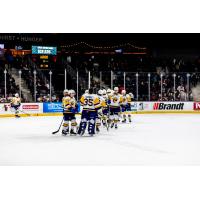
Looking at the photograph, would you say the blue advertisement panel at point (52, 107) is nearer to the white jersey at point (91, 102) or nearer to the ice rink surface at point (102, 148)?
the ice rink surface at point (102, 148)

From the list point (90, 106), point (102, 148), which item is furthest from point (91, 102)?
point (102, 148)

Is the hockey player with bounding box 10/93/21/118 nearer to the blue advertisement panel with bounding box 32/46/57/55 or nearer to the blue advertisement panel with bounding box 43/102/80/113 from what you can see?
the blue advertisement panel with bounding box 43/102/80/113

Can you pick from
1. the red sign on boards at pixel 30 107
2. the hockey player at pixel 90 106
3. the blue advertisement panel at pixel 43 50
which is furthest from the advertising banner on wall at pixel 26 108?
the hockey player at pixel 90 106

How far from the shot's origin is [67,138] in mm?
9016

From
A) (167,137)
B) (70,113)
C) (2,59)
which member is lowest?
(167,137)

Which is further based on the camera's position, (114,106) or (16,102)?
(16,102)

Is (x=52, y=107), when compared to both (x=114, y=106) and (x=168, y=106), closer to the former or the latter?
(x=168, y=106)

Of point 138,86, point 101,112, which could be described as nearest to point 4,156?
point 101,112

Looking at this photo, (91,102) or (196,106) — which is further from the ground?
(91,102)

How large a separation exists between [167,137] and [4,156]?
429cm

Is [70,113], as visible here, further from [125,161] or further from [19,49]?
[19,49]

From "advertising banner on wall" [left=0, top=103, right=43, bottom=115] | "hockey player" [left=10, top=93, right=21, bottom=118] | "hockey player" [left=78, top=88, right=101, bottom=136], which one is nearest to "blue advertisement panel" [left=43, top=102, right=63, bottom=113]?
"advertising banner on wall" [left=0, top=103, right=43, bottom=115]

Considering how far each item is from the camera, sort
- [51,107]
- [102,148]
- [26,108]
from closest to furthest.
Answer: [102,148] → [26,108] → [51,107]

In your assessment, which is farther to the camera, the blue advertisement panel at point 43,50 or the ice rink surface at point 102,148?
the blue advertisement panel at point 43,50
